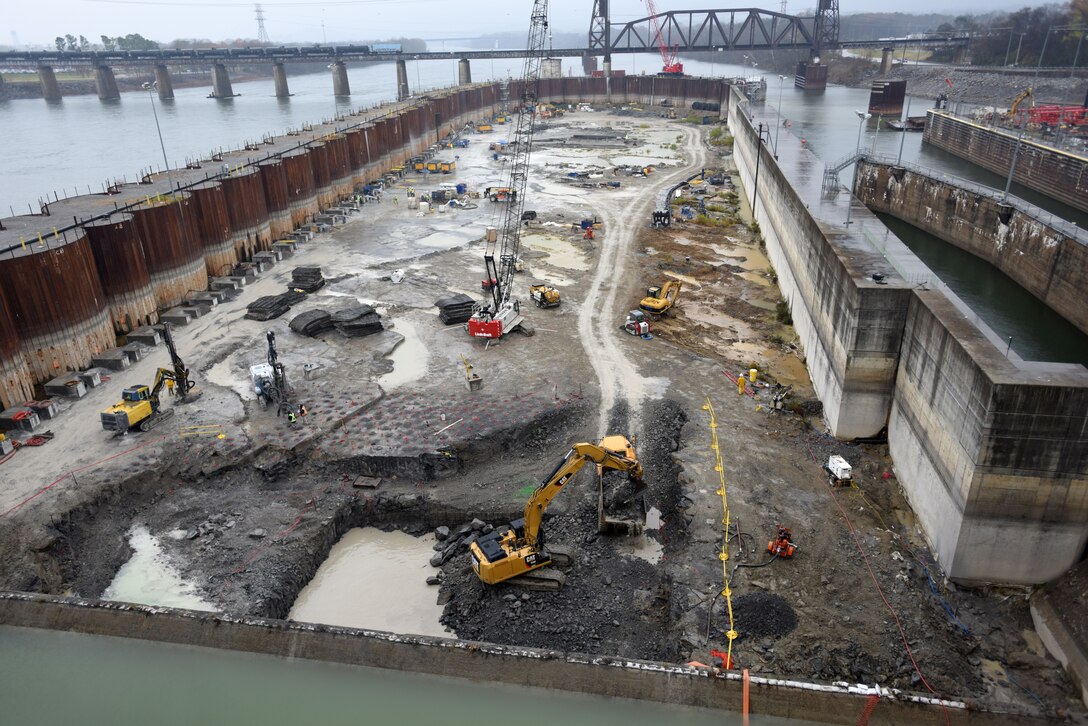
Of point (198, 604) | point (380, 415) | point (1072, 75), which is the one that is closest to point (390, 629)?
point (198, 604)

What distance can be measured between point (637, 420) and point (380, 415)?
982cm

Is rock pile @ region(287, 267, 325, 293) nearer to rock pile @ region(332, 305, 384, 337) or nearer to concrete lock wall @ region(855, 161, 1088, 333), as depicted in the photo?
rock pile @ region(332, 305, 384, 337)

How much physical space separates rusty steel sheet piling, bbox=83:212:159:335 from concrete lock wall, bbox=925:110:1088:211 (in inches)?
1867

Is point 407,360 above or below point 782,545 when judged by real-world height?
above

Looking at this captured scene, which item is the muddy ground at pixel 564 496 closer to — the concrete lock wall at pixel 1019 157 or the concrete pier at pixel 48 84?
the concrete lock wall at pixel 1019 157

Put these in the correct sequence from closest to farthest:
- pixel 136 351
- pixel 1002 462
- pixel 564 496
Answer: pixel 1002 462, pixel 564 496, pixel 136 351

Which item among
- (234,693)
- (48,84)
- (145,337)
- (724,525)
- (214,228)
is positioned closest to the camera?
(234,693)

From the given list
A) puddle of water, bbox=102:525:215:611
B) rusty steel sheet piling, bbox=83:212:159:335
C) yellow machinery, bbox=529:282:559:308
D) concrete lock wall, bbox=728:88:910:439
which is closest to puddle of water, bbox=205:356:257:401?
rusty steel sheet piling, bbox=83:212:159:335

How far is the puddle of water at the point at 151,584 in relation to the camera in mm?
19359

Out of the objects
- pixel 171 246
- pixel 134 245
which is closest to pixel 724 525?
pixel 134 245

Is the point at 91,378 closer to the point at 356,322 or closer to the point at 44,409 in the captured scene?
the point at 44,409

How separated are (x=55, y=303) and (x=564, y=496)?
74.4 feet

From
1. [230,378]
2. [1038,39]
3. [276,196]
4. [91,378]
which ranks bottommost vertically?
[230,378]

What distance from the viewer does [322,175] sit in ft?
184
